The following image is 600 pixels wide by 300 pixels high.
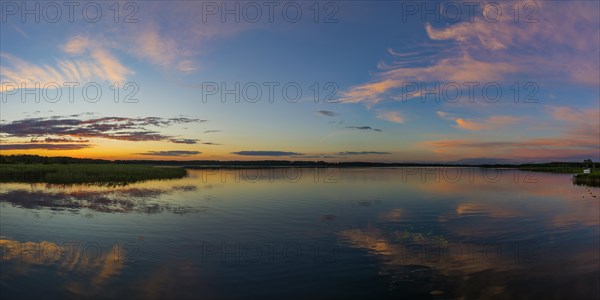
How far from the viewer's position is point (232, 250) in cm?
1566

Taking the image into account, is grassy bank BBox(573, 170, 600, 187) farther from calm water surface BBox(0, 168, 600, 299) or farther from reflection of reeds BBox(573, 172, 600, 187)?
calm water surface BBox(0, 168, 600, 299)

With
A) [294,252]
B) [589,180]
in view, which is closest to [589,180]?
[589,180]

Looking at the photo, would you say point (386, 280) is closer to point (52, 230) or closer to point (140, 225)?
point (140, 225)

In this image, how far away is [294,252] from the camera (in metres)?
15.4

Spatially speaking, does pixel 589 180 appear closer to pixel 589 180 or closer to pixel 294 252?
pixel 589 180

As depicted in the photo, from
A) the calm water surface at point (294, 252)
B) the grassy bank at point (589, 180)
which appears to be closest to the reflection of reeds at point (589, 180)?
the grassy bank at point (589, 180)

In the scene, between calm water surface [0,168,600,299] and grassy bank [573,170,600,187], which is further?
grassy bank [573,170,600,187]

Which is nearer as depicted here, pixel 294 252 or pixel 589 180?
pixel 294 252

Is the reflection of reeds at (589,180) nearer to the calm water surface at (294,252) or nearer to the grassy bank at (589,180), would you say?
the grassy bank at (589,180)

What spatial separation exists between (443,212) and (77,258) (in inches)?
919

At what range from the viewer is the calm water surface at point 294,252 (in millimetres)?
11273

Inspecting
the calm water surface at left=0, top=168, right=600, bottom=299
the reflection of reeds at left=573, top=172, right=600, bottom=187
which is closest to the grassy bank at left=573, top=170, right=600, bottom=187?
the reflection of reeds at left=573, top=172, right=600, bottom=187

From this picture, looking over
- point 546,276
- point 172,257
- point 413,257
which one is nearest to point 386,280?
point 413,257

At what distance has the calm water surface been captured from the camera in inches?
444
